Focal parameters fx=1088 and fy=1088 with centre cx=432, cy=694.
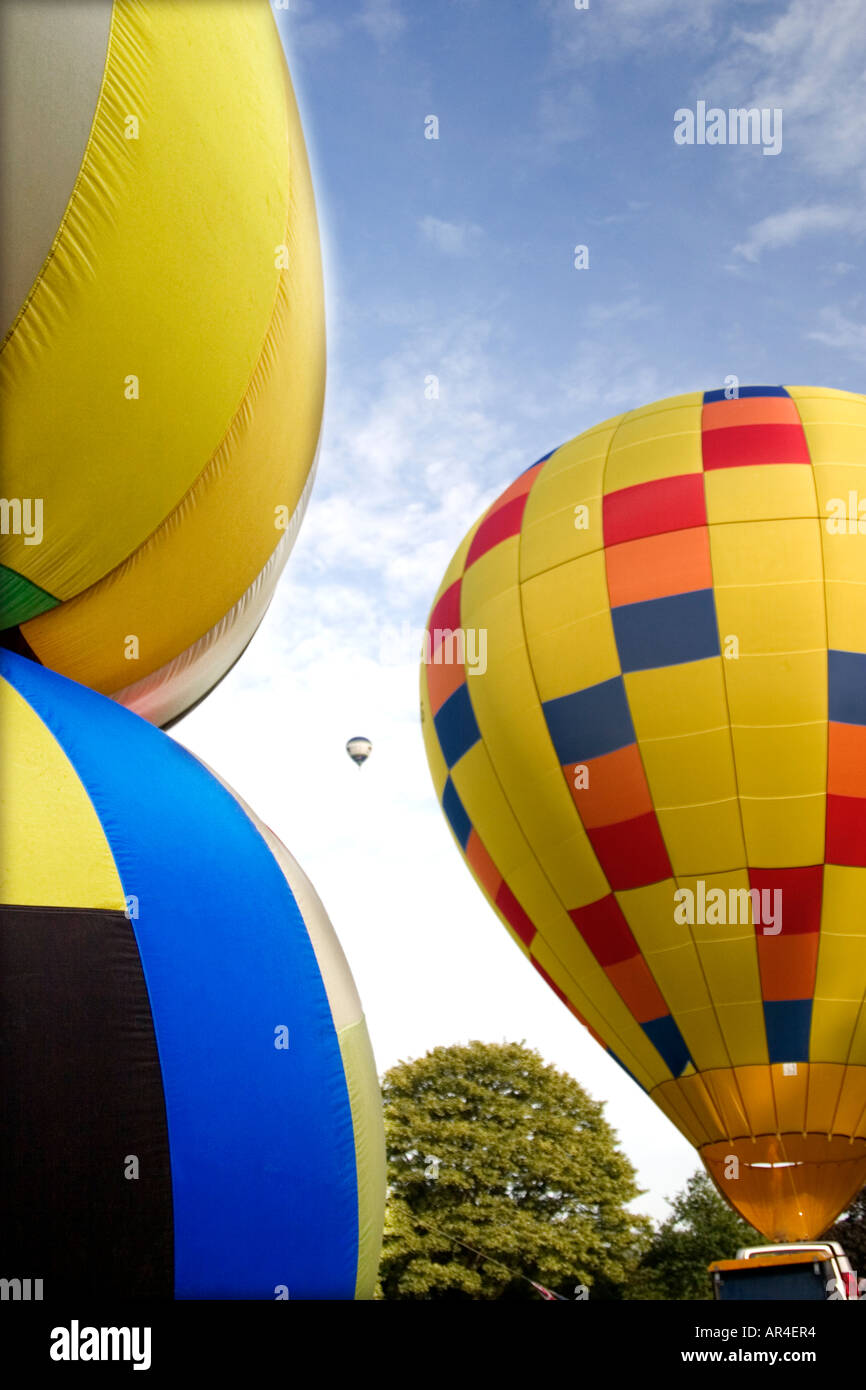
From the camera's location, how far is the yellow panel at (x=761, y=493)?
8680mm

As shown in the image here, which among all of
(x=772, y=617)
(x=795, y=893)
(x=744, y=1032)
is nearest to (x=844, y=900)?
→ (x=795, y=893)

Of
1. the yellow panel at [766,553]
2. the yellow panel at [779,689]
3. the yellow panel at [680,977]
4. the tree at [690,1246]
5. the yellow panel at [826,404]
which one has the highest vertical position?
the yellow panel at [826,404]

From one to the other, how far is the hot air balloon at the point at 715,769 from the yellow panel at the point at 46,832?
620cm

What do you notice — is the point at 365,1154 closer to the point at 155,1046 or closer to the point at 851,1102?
the point at 155,1046

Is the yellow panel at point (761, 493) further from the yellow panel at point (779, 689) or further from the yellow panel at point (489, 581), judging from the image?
the yellow panel at point (489, 581)

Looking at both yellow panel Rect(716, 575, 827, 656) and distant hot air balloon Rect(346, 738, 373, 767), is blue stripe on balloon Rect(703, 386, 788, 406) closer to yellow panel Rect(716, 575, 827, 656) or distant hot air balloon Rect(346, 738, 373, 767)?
yellow panel Rect(716, 575, 827, 656)

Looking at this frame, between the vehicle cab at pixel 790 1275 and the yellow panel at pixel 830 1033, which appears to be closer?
the vehicle cab at pixel 790 1275

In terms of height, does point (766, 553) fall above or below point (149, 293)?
above

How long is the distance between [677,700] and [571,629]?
1.09 meters

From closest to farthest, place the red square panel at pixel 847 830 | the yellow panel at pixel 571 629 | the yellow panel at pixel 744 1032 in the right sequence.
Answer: the red square panel at pixel 847 830 → the yellow panel at pixel 744 1032 → the yellow panel at pixel 571 629

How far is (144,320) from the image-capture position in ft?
9.80

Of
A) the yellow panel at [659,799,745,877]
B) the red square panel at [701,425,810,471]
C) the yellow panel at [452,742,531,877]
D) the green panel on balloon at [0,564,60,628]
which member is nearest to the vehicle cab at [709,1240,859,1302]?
the yellow panel at [659,799,745,877]

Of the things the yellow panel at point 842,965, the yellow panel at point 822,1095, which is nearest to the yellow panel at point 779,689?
the yellow panel at point 842,965

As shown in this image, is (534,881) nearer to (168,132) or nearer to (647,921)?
(647,921)
